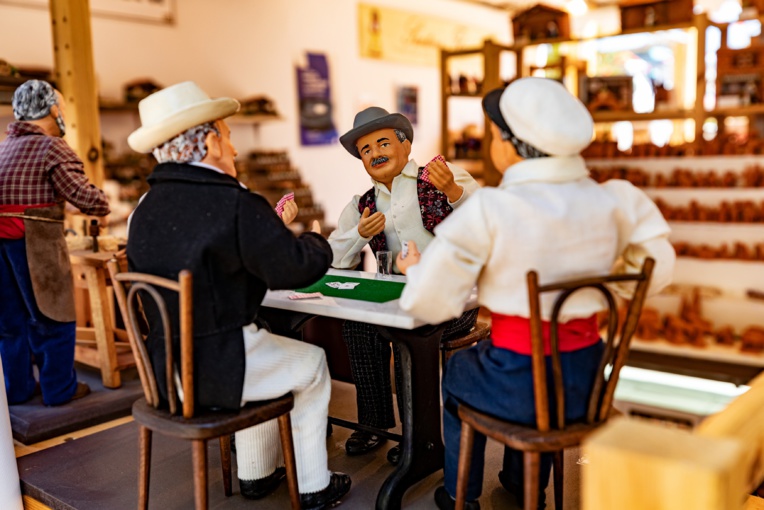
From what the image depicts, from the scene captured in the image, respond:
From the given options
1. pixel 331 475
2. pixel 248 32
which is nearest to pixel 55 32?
pixel 248 32

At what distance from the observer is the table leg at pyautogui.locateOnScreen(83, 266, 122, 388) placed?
3770 mm

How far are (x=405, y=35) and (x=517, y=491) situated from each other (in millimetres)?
7771

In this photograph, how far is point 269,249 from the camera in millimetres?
2004

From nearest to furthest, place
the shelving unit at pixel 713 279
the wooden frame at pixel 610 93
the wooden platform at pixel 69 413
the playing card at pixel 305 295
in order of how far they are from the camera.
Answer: the playing card at pixel 305 295
the wooden platform at pixel 69 413
the shelving unit at pixel 713 279
the wooden frame at pixel 610 93

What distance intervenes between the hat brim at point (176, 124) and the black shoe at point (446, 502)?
1.45 m

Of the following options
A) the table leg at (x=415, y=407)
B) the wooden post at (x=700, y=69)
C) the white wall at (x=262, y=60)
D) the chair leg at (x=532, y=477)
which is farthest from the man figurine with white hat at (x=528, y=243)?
the white wall at (x=262, y=60)

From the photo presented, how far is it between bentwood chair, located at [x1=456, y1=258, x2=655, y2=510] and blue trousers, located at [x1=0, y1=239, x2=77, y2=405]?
8.20 feet

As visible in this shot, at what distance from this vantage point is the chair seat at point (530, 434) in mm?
1807

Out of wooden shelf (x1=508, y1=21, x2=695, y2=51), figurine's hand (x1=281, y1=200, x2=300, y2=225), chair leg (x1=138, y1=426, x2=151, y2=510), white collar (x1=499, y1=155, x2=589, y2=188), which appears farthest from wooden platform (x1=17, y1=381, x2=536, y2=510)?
wooden shelf (x1=508, y1=21, x2=695, y2=51)

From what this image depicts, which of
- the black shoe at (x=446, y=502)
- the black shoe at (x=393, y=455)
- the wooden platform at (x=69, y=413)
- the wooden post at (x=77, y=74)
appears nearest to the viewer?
the black shoe at (x=446, y=502)

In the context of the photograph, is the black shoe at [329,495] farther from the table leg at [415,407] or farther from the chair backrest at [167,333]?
the chair backrest at [167,333]

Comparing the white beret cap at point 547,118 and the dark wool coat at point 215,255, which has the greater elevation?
the white beret cap at point 547,118

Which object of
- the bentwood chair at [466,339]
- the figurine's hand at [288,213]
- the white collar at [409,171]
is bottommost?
the bentwood chair at [466,339]

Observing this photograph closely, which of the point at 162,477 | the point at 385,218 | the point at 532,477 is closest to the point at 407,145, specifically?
the point at 385,218
